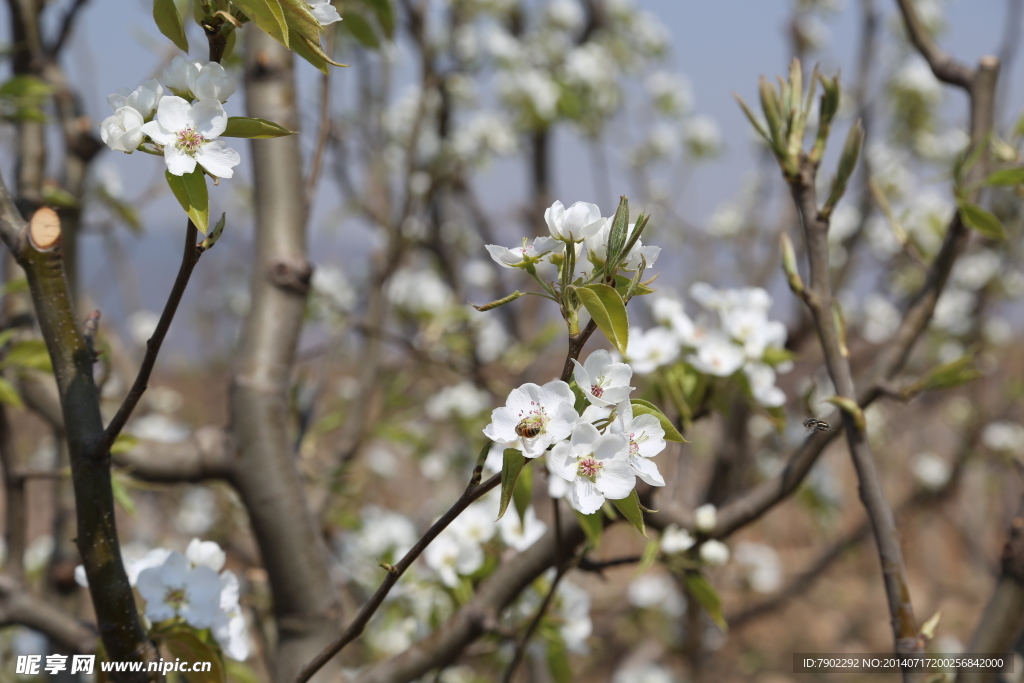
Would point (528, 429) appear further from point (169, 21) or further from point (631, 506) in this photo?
point (169, 21)

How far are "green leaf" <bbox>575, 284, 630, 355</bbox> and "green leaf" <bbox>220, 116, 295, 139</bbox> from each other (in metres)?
0.25

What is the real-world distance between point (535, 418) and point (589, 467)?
0.17 ft

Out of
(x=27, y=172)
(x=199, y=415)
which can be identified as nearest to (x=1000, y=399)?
(x=27, y=172)

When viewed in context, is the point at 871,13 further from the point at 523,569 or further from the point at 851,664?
the point at 523,569

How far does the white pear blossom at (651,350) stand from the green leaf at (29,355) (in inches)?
32.0

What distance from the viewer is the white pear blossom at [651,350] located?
921 mm

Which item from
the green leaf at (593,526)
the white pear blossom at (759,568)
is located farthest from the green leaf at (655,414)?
the white pear blossom at (759,568)

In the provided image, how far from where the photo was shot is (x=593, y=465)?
51 centimetres

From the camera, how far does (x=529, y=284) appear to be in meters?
3.02

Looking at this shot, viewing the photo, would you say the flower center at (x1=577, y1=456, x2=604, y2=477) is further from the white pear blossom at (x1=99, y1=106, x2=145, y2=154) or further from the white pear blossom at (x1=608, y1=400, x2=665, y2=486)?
A: the white pear blossom at (x1=99, y1=106, x2=145, y2=154)

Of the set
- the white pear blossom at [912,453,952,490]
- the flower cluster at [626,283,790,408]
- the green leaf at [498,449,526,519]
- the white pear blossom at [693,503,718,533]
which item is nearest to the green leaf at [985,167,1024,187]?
the flower cluster at [626,283,790,408]

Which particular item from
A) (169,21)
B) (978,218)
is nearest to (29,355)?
(169,21)

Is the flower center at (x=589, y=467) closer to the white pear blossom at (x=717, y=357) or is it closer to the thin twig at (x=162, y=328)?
the thin twig at (x=162, y=328)

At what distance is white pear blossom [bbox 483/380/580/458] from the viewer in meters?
0.49
